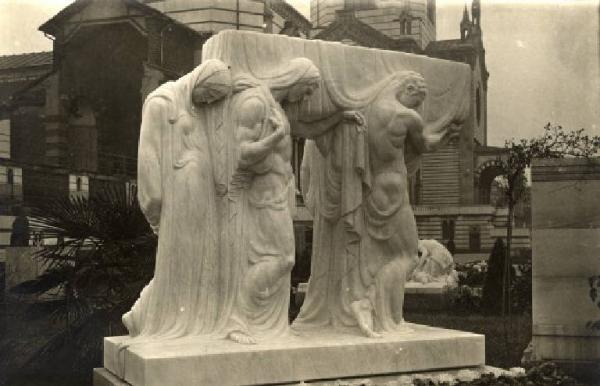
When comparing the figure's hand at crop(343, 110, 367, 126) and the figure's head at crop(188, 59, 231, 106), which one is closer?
the figure's head at crop(188, 59, 231, 106)

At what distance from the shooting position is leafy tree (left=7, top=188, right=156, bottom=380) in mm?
7781

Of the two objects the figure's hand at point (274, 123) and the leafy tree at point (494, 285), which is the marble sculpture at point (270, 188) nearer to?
the figure's hand at point (274, 123)

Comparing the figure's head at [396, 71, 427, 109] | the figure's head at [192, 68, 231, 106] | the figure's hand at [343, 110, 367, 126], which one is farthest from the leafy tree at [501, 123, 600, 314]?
the figure's head at [192, 68, 231, 106]

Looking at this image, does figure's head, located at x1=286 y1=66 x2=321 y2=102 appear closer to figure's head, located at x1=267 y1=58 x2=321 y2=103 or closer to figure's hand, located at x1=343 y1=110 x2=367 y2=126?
figure's head, located at x1=267 y1=58 x2=321 y2=103

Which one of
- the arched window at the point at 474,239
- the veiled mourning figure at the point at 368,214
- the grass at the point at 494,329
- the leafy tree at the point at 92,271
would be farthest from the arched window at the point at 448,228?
the veiled mourning figure at the point at 368,214

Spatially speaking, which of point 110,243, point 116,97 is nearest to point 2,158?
point 116,97

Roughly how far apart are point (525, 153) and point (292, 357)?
1028 centimetres

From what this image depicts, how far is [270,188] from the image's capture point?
6121 millimetres

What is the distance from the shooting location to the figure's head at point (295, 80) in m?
6.28

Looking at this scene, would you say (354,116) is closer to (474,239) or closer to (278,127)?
(278,127)

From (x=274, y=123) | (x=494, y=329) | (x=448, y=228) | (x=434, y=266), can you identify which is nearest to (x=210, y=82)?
(x=274, y=123)

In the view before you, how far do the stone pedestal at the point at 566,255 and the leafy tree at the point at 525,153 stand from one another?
267 centimetres

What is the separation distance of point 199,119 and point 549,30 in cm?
870

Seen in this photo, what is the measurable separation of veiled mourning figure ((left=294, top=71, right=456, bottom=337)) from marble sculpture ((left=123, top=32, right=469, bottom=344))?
0.4 inches
